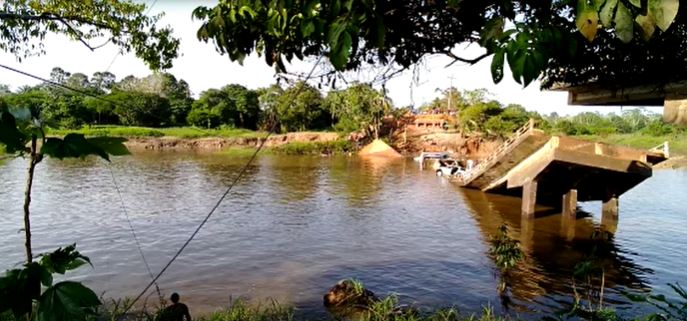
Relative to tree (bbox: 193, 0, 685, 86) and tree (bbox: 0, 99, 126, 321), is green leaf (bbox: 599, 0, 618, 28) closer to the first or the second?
tree (bbox: 193, 0, 685, 86)

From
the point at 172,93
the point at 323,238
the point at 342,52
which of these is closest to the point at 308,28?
the point at 342,52

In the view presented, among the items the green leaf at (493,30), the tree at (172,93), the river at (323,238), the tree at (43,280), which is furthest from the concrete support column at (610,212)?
the tree at (172,93)

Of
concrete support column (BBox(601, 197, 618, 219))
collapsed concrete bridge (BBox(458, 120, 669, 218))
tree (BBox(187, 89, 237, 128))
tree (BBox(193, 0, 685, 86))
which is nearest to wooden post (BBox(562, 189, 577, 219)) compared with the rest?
collapsed concrete bridge (BBox(458, 120, 669, 218))

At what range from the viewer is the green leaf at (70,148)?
1.45 metres

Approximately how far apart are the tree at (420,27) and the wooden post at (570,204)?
17848 millimetres

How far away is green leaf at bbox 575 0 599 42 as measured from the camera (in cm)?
144

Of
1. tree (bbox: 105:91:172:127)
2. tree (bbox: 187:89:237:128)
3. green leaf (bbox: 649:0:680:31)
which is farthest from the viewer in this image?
tree (bbox: 187:89:237:128)

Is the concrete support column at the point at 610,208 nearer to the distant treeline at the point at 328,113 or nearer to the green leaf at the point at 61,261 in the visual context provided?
the green leaf at the point at 61,261

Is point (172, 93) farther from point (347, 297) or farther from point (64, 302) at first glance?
point (64, 302)

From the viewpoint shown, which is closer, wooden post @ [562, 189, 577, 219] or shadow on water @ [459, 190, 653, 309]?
shadow on water @ [459, 190, 653, 309]

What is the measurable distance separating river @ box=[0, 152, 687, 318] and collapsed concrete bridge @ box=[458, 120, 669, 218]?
107 cm

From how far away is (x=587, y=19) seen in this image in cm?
144

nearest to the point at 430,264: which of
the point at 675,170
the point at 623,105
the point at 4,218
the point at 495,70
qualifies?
the point at 623,105

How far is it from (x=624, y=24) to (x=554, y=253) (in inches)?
599
